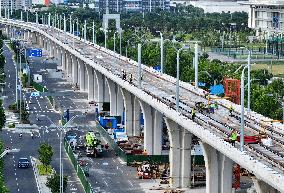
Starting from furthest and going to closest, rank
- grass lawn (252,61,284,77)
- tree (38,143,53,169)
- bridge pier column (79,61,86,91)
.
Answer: grass lawn (252,61,284,77), bridge pier column (79,61,86,91), tree (38,143,53,169)

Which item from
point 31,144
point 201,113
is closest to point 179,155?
point 201,113

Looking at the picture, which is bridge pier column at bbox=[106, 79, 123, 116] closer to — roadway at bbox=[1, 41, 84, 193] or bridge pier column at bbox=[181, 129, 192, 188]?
roadway at bbox=[1, 41, 84, 193]

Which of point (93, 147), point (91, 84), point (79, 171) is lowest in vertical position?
point (79, 171)

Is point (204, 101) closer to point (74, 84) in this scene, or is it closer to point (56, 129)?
point (56, 129)

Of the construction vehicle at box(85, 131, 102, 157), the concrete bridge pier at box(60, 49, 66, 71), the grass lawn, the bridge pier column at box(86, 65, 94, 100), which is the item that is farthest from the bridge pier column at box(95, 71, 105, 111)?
the grass lawn

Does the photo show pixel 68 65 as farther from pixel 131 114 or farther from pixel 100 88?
pixel 131 114

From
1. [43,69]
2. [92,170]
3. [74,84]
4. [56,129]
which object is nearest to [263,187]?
[92,170]
